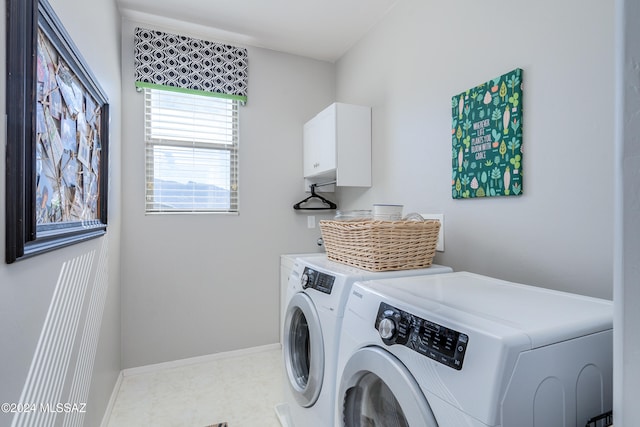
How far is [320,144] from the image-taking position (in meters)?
2.56

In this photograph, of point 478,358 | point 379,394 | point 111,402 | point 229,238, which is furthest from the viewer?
point 229,238

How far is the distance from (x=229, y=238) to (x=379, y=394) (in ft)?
6.53

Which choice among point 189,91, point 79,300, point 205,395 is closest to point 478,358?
point 79,300

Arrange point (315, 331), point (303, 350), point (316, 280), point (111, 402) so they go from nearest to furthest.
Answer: point (315, 331)
point (316, 280)
point (303, 350)
point (111, 402)

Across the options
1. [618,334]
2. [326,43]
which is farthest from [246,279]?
[618,334]

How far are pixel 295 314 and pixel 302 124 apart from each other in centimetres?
187

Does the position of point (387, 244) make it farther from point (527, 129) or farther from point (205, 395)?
point (205, 395)

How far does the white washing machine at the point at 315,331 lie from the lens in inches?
48.9

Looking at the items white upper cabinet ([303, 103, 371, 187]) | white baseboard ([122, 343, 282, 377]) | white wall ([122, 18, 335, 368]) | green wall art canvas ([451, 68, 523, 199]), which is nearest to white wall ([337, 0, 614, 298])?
green wall art canvas ([451, 68, 523, 199])

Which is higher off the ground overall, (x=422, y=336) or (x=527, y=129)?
(x=527, y=129)

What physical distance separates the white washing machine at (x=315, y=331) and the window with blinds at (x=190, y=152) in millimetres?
1316

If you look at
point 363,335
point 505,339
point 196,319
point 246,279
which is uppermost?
point 505,339

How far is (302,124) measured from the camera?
116 inches

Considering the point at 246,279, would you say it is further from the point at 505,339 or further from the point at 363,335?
the point at 505,339
